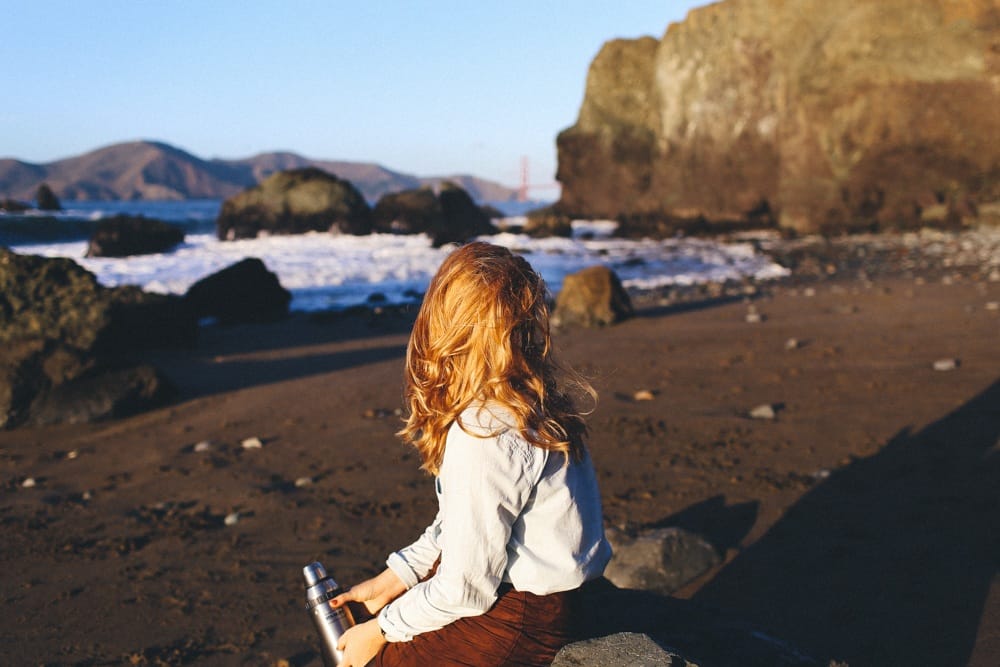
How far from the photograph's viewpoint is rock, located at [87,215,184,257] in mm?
22797

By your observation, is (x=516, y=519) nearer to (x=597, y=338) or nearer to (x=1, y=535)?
(x=1, y=535)

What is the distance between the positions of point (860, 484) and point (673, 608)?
2.27 meters

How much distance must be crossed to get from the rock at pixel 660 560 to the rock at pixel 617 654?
145 cm

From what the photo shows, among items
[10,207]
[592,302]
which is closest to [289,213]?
[592,302]

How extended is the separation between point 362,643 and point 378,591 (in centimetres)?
20

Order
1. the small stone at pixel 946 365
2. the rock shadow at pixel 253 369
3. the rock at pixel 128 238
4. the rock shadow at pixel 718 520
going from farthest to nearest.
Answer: the rock at pixel 128 238 < the rock shadow at pixel 253 369 < the small stone at pixel 946 365 < the rock shadow at pixel 718 520

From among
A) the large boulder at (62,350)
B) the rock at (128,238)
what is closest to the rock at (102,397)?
the large boulder at (62,350)

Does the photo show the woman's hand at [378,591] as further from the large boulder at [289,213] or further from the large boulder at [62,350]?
the large boulder at [289,213]

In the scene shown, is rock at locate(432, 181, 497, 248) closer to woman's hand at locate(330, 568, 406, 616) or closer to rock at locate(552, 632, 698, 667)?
woman's hand at locate(330, 568, 406, 616)

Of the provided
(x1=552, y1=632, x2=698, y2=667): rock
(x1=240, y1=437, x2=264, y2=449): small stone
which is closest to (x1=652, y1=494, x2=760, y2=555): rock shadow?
(x1=552, y1=632, x2=698, y2=667): rock

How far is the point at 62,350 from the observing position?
6.79m

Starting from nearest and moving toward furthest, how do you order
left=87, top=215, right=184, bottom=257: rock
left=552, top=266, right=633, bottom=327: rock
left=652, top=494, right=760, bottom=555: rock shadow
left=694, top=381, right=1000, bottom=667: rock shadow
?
left=694, top=381, right=1000, bottom=667: rock shadow < left=652, top=494, right=760, bottom=555: rock shadow < left=552, top=266, right=633, bottom=327: rock < left=87, top=215, right=184, bottom=257: rock

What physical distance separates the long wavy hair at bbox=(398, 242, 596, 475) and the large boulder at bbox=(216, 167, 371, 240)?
96.5 ft

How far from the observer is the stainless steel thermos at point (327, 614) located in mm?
2186
